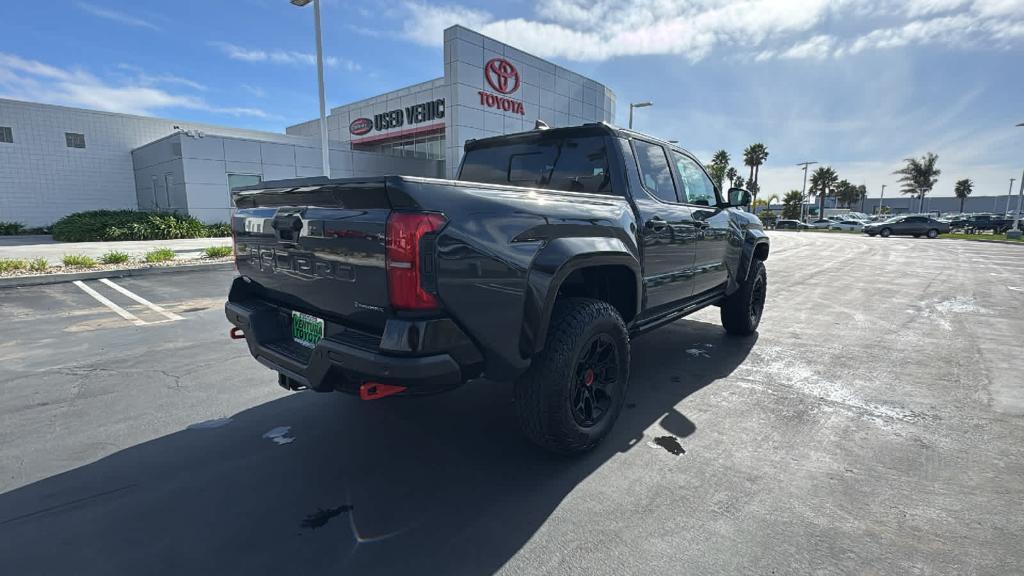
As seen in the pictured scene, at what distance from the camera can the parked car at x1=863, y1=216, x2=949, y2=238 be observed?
29.2 meters

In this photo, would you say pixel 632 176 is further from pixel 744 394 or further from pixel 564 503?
pixel 564 503

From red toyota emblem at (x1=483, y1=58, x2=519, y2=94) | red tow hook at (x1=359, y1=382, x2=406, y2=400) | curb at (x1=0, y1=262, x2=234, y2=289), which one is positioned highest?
red toyota emblem at (x1=483, y1=58, x2=519, y2=94)

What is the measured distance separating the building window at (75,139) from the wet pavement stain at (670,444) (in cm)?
2874

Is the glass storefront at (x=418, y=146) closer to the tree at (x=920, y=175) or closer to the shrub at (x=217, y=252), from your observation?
the shrub at (x=217, y=252)

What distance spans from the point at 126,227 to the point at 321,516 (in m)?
17.9

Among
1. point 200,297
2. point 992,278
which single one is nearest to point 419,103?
point 200,297

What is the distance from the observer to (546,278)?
7.93ft

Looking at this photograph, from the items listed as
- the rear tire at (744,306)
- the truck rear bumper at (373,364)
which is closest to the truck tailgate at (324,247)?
the truck rear bumper at (373,364)

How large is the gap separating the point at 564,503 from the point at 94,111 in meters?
29.2

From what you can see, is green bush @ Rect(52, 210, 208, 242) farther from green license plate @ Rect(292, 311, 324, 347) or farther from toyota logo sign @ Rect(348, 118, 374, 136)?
green license plate @ Rect(292, 311, 324, 347)

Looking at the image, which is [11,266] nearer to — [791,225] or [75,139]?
[75,139]

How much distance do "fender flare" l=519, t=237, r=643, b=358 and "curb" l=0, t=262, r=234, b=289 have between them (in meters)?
9.66

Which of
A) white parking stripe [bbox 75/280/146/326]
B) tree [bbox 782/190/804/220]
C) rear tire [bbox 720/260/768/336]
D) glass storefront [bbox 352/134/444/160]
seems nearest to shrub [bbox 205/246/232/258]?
white parking stripe [bbox 75/280/146/326]

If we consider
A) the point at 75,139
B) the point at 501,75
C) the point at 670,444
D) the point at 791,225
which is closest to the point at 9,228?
the point at 75,139
